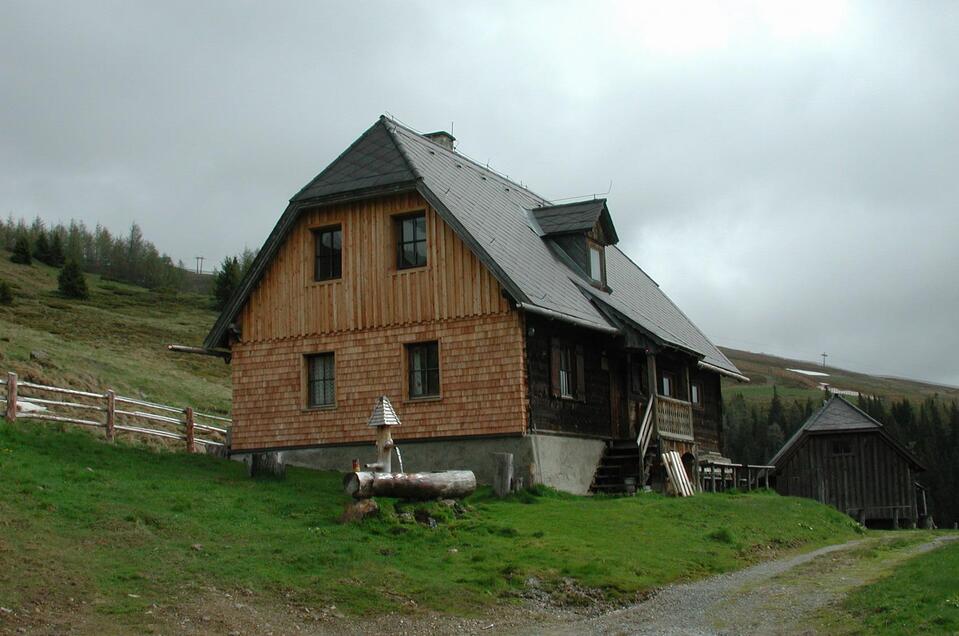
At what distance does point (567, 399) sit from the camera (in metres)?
27.2

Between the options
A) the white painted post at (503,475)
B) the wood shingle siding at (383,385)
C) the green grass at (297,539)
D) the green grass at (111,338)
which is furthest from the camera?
the green grass at (111,338)

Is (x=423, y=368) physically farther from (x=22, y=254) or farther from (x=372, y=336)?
(x=22, y=254)

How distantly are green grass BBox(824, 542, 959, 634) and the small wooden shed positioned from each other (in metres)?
26.5

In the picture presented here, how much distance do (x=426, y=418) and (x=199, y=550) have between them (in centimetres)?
1028

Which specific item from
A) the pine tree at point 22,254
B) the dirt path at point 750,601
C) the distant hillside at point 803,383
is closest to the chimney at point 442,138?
the dirt path at point 750,601

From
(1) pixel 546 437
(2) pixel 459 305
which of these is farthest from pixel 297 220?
(1) pixel 546 437

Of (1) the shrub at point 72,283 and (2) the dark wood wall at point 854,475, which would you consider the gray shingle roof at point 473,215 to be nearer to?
(2) the dark wood wall at point 854,475

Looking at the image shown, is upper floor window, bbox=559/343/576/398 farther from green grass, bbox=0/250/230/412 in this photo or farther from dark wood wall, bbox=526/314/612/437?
green grass, bbox=0/250/230/412

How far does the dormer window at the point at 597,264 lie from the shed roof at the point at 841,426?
49.1ft

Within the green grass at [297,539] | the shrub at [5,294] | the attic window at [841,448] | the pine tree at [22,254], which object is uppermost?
the pine tree at [22,254]

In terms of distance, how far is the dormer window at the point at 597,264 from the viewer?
3138 cm

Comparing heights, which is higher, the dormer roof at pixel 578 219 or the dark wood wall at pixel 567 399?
the dormer roof at pixel 578 219

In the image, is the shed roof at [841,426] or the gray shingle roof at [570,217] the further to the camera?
the shed roof at [841,426]

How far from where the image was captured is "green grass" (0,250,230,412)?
42.9 meters
